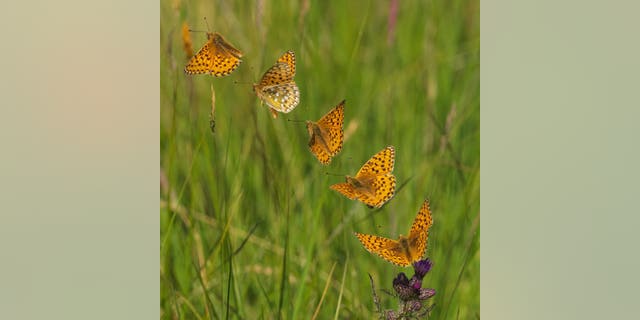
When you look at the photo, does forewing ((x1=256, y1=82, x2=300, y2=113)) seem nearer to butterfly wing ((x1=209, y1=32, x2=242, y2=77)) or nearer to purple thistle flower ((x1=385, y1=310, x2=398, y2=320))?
butterfly wing ((x1=209, y1=32, x2=242, y2=77))

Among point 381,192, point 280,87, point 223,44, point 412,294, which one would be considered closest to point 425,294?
point 412,294

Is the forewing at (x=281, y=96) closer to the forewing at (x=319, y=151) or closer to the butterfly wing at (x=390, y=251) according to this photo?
the forewing at (x=319, y=151)

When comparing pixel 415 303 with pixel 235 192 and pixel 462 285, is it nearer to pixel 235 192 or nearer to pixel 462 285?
pixel 462 285

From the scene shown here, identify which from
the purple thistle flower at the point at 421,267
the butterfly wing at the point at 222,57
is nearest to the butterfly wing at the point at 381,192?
the purple thistle flower at the point at 421,267

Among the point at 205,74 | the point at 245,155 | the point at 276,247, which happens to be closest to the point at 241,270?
the point at 276,247

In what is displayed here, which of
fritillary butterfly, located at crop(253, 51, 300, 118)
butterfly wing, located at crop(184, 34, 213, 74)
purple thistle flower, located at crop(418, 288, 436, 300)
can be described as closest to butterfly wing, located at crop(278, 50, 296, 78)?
fritillary butterfly, located at crop(253, 51, 300, 118)

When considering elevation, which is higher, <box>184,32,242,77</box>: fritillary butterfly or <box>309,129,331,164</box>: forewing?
<box>184,32,242,77</box>: fritillary butterfly
